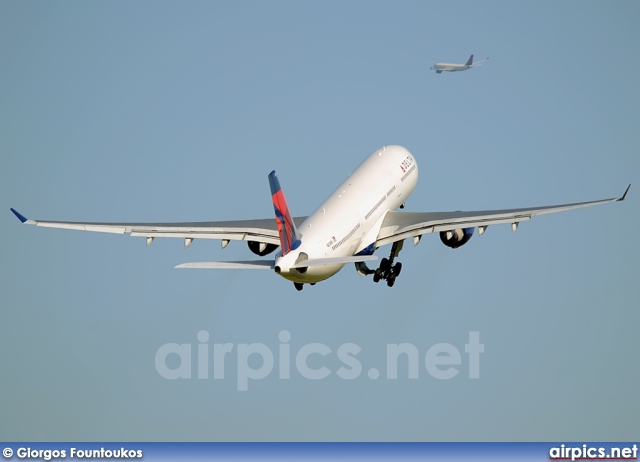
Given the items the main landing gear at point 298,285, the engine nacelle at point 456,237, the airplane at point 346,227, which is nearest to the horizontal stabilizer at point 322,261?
the airplane at point 346,227

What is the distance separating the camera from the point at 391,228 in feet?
291

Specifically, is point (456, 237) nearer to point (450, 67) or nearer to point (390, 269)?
point (390, 269)

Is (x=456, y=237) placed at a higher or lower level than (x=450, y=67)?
lower

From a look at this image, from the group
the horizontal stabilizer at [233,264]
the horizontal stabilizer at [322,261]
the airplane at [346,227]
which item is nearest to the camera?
the horizontal stabilizer at [233,264]

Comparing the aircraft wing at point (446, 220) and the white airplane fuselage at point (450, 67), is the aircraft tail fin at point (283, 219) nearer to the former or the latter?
the aircraft wing at point (446, 220)

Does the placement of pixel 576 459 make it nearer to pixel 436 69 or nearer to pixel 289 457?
pixel 289 457

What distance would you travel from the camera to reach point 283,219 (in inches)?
3103

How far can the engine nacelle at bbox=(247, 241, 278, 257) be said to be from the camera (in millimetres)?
90050

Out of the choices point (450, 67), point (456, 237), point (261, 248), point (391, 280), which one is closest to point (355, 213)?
point (391, 280)

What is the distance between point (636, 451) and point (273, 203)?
21890mm

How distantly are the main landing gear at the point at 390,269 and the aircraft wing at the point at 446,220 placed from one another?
1451 millimetres

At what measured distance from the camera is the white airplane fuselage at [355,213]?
3132 inches

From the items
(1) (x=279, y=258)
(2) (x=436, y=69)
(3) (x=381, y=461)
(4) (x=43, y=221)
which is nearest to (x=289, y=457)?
(3) (x=381, y=461)

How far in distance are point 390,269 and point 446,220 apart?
531 centimetres
